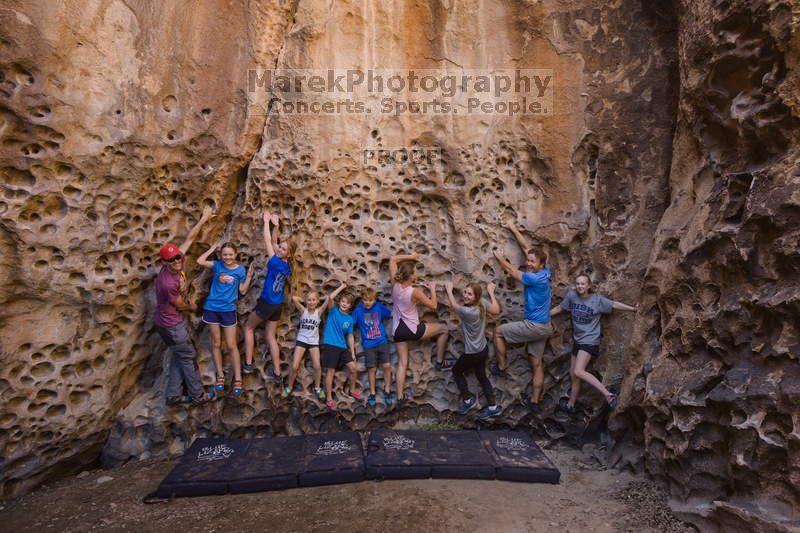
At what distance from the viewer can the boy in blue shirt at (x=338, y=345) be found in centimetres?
521

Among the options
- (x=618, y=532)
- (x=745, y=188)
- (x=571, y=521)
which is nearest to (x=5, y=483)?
(x=571, y=521)

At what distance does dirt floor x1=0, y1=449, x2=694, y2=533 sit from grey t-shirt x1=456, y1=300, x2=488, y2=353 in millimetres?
1259

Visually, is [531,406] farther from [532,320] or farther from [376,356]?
[376,356]

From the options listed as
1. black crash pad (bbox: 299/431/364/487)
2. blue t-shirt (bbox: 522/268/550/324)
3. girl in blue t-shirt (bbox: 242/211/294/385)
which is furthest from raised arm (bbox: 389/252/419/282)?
black crash pad (bbox: 299/431/364/487)

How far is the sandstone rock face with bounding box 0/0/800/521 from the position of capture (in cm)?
381

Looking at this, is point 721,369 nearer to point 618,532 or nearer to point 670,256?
point 670,256

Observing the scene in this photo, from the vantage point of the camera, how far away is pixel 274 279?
510 cm

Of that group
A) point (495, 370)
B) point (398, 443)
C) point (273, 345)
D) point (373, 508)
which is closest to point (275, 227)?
point (273, 345)

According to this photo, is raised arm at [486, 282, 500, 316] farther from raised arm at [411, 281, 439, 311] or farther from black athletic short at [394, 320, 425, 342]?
black athletic short at [394, 320, 425, 342]

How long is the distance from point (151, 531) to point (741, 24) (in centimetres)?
550

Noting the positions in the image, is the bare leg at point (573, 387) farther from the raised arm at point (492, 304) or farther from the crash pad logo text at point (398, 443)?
the crash pad logo text at point (398, 443)

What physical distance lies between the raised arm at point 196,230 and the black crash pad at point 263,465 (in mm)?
1796

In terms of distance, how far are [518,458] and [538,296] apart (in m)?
1.50

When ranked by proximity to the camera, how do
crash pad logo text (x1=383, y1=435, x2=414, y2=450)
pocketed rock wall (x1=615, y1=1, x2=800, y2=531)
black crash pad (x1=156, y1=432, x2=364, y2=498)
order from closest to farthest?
pocketed rock wall (x1=615, y1=1, x2=800, y2=531) < black crash pad (x1=156, y1=432, x2=364, y2=498) < crash pad logo text (x1=383, y1=435, x2=414, y2=450)
